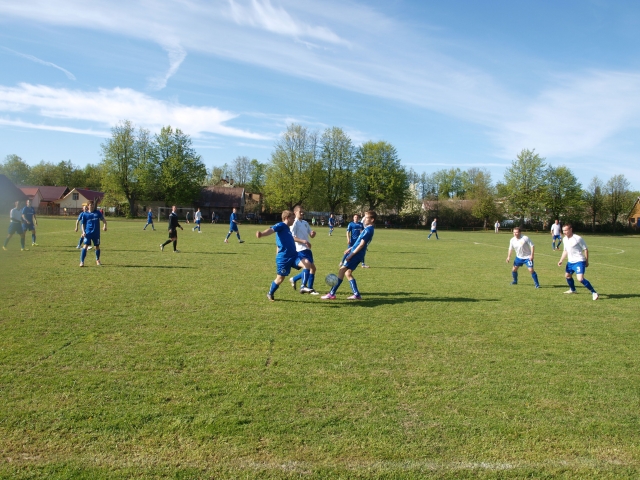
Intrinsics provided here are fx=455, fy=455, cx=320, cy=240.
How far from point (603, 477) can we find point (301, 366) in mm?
3334

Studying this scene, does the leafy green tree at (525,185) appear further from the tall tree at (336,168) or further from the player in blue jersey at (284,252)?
the player in blue jersey at (284,252)

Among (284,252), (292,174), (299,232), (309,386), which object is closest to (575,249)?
(299,232)

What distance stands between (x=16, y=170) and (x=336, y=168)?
268ft

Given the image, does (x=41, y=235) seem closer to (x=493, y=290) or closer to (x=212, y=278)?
(x=212, y=278)

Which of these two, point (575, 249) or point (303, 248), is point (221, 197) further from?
point (575, 249)

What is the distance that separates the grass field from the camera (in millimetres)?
3695

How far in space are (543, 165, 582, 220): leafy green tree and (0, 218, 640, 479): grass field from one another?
73003 millimetres

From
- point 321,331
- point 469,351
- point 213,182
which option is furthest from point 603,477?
point 213,182

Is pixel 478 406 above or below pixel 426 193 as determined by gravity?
below

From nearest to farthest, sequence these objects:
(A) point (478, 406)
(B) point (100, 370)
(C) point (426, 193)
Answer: (A) point (478, 406), (B) point (100, 370), (C) point (426, 193)

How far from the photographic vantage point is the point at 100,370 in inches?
215

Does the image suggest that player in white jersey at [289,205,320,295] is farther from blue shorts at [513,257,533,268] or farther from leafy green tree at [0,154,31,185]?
leafy green tree at [0,154,31,185]

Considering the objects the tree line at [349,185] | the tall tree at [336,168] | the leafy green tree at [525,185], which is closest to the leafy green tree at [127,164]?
the tree line at [349,185]

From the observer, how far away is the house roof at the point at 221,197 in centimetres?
8462
